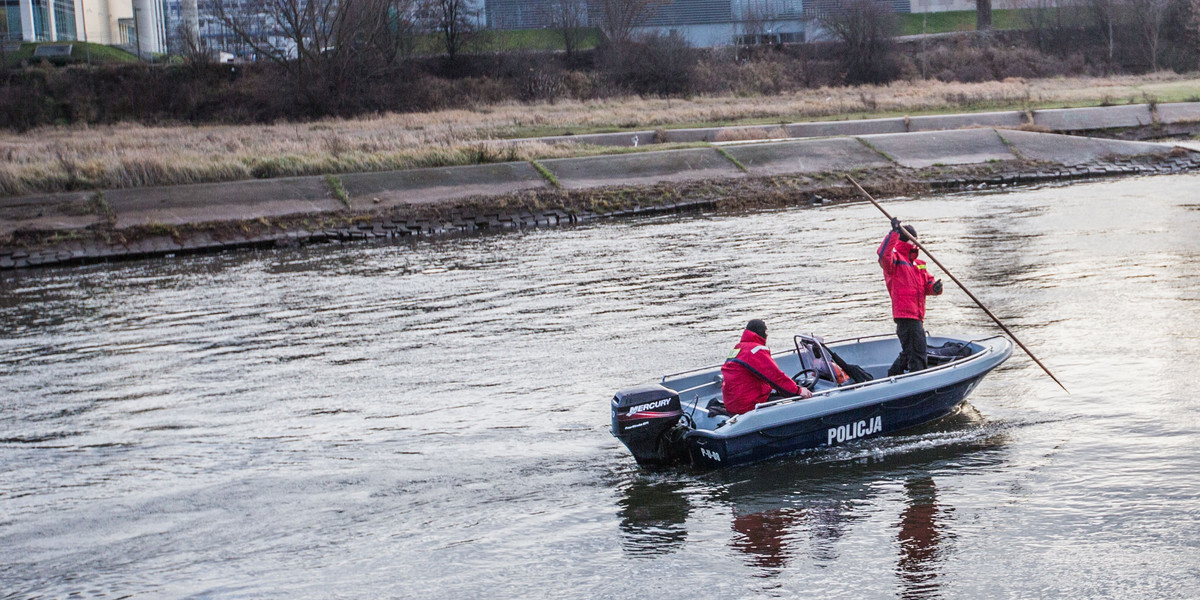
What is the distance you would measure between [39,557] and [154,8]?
239 ft

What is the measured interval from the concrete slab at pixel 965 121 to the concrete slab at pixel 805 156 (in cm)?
483

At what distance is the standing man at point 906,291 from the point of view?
10984mm

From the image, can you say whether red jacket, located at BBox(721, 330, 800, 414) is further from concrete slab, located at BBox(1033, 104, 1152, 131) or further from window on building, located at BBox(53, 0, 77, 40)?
window on building, located at BBox(53, 0, 77, 40)

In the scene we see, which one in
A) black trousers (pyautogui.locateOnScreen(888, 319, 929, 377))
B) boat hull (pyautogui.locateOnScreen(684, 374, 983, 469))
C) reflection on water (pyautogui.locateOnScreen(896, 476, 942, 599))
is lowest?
reflection on water (pyautogui.locateOnScreen(896, 476, 942, 599))

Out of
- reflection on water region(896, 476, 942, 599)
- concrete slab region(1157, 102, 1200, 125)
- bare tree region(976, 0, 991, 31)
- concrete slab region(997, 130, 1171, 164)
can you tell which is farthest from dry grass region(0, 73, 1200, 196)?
reflection on water region(896, 476, 942, 599)

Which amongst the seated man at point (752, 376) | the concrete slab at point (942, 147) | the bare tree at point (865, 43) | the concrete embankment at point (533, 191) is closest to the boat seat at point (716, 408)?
the seated man at point (752, 376)

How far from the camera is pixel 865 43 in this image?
2271 inches

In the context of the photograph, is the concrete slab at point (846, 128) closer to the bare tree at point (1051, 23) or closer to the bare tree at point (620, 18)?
the bare tree at point (620, 18)

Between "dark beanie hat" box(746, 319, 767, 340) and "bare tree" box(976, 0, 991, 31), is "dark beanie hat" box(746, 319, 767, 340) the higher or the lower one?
the lower one

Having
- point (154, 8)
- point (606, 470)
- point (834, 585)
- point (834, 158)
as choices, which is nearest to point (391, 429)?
point (606, 470)

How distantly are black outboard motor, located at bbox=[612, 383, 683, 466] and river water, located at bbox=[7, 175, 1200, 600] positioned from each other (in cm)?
31

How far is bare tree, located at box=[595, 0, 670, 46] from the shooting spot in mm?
59525

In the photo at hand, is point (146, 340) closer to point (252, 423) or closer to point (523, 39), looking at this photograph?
point (252, 423)

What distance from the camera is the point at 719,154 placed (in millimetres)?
31281
